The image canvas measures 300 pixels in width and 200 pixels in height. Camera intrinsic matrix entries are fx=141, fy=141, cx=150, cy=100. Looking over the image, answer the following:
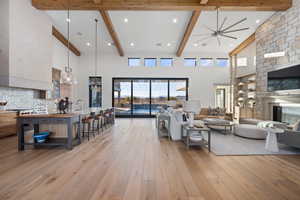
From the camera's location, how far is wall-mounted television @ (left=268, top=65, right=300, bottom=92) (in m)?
4.30

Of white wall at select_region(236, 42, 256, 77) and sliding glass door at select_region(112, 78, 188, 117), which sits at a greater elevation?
white wall at select_region(236, 42, 256, 77)

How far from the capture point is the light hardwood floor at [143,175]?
172cm

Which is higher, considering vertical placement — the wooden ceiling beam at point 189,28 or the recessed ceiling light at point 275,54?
the wooden ceiling beam at point 189,28

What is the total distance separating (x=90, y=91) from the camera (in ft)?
29.0

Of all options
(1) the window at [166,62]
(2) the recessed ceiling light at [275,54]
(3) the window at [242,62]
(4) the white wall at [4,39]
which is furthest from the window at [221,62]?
(4) the white wall at [4,39]

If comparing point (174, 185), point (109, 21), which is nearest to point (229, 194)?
point (174, 185)

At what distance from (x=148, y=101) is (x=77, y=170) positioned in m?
6.80

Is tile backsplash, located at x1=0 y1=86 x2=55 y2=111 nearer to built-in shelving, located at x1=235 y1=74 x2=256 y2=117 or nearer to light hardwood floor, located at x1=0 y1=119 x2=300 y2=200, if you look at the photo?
light hardwood floor, located at x1=0 y1=119 x2=300 y2=200

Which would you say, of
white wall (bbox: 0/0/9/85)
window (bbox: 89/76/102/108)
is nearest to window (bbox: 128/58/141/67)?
window (bbox: 89/76/102/108)

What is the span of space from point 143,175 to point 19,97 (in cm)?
540

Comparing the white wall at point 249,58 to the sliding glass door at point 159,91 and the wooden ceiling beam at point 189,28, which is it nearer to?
the wooden ceiling beam at point 189,28

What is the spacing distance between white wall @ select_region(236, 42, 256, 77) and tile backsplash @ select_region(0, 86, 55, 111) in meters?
8.61

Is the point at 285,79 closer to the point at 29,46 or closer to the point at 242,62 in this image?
the point at 242,62

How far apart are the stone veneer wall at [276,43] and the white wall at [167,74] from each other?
2.77 metres
